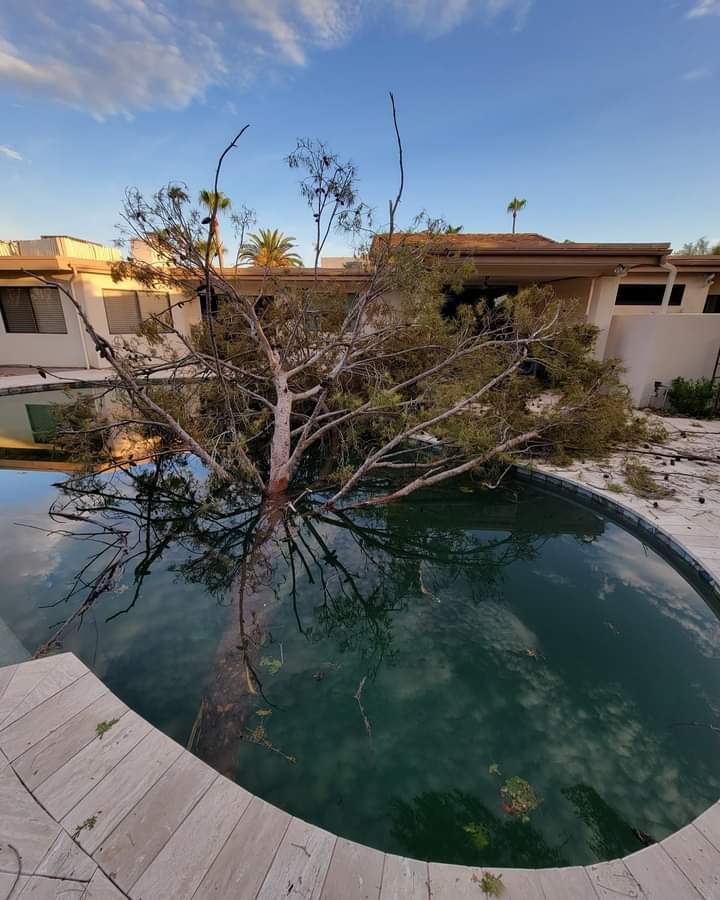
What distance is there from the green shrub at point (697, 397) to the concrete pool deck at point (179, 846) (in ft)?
28.8

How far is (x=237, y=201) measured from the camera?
525cm

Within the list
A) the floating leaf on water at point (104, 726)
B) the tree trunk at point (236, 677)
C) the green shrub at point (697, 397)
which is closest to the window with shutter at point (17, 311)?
the tree trunk at point (236, 677)

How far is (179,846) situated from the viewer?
167 cm

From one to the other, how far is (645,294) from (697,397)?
17.5ft

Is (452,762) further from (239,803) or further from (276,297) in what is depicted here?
(276,297)

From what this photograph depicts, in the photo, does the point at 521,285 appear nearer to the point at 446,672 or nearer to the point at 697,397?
the point at 697,397

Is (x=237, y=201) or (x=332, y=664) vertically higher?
(x=237, y=201)

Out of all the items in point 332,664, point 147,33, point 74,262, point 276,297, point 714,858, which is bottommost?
point 332,664

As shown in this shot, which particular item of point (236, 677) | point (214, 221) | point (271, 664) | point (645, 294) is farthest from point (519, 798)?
point (645, 294)

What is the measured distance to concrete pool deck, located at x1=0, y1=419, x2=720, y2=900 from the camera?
1556mm

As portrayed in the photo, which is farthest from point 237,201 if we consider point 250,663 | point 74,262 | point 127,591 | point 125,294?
point 125,294

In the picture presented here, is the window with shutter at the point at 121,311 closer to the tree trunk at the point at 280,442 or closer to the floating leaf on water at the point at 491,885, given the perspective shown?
the tree trunk at the point at 280,442

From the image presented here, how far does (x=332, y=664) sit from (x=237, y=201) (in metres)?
5.41

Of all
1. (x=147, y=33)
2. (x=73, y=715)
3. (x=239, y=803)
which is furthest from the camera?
(x=147, y=33)
